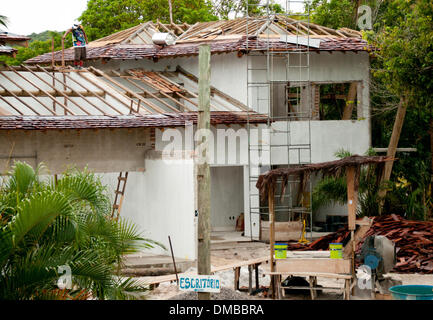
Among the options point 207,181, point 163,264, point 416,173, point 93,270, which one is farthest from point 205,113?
point 416,173

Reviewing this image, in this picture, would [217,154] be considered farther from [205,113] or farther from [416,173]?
[205,113]

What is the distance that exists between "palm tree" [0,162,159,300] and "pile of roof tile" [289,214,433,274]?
9.49 meters

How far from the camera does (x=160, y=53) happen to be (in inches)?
993

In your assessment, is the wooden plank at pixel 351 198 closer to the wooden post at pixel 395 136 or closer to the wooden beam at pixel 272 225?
the wooden beam at pixel 272 225

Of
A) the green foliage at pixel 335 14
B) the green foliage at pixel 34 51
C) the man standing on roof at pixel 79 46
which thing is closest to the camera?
the man standing on roof at pixel 79 46

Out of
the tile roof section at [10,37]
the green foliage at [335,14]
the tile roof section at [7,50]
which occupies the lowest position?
the tile roof section at [7,50]

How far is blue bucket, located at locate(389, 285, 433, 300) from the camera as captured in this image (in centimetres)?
1198

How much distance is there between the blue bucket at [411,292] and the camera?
12.0 metres

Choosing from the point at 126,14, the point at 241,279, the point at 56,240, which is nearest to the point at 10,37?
the point at 241,279

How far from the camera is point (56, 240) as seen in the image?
30.9ft

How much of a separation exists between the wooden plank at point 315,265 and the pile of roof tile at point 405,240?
3.21 metres

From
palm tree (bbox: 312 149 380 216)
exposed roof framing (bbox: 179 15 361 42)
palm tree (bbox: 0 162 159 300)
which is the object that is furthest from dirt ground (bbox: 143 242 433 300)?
exposed roof framing (bbox: 179 15 361 42)

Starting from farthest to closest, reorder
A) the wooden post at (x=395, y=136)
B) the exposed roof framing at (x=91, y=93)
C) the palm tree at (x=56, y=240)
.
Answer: the wooden post at (x=395, y=136) → the exposed roof framing at (x=91, y=93) → the palm tree at (x=56, y=240)

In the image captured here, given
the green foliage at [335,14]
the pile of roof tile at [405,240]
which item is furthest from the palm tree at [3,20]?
the green foliage at [335,14]
